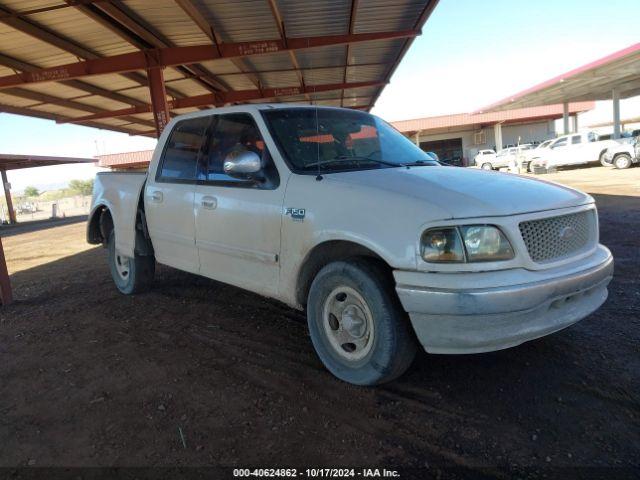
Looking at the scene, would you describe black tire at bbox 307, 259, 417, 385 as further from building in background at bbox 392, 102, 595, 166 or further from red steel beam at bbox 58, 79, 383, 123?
building in background at bbox 392, 102, 595, 166

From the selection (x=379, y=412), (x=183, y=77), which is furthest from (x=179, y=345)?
(x=183, y=77)

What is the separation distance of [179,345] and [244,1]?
8309mm

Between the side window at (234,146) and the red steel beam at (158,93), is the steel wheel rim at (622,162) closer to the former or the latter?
the red steel beam at (158,93)

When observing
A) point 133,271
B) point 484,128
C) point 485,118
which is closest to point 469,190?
point 133,271

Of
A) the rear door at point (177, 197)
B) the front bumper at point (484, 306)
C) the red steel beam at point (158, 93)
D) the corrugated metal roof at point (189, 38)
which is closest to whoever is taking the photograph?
the front bumper at point (484, 306)

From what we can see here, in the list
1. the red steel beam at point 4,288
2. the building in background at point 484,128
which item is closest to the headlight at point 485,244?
the red steel beam at point 4,288

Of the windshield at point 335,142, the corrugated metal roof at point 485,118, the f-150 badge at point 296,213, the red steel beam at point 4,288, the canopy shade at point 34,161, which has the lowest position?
the red steel beam at point 4,288

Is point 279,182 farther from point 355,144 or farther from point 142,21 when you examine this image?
point 142,21

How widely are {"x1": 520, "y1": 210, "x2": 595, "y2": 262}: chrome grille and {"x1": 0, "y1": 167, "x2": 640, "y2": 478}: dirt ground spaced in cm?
83

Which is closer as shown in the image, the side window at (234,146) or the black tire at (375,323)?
the black tire at (375,323)

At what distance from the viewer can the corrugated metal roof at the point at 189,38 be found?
Answer: 9858 mm

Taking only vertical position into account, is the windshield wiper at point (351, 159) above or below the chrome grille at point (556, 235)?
above

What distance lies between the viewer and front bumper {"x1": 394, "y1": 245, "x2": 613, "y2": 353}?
246 cm

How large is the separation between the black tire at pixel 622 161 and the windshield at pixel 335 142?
2034cm
